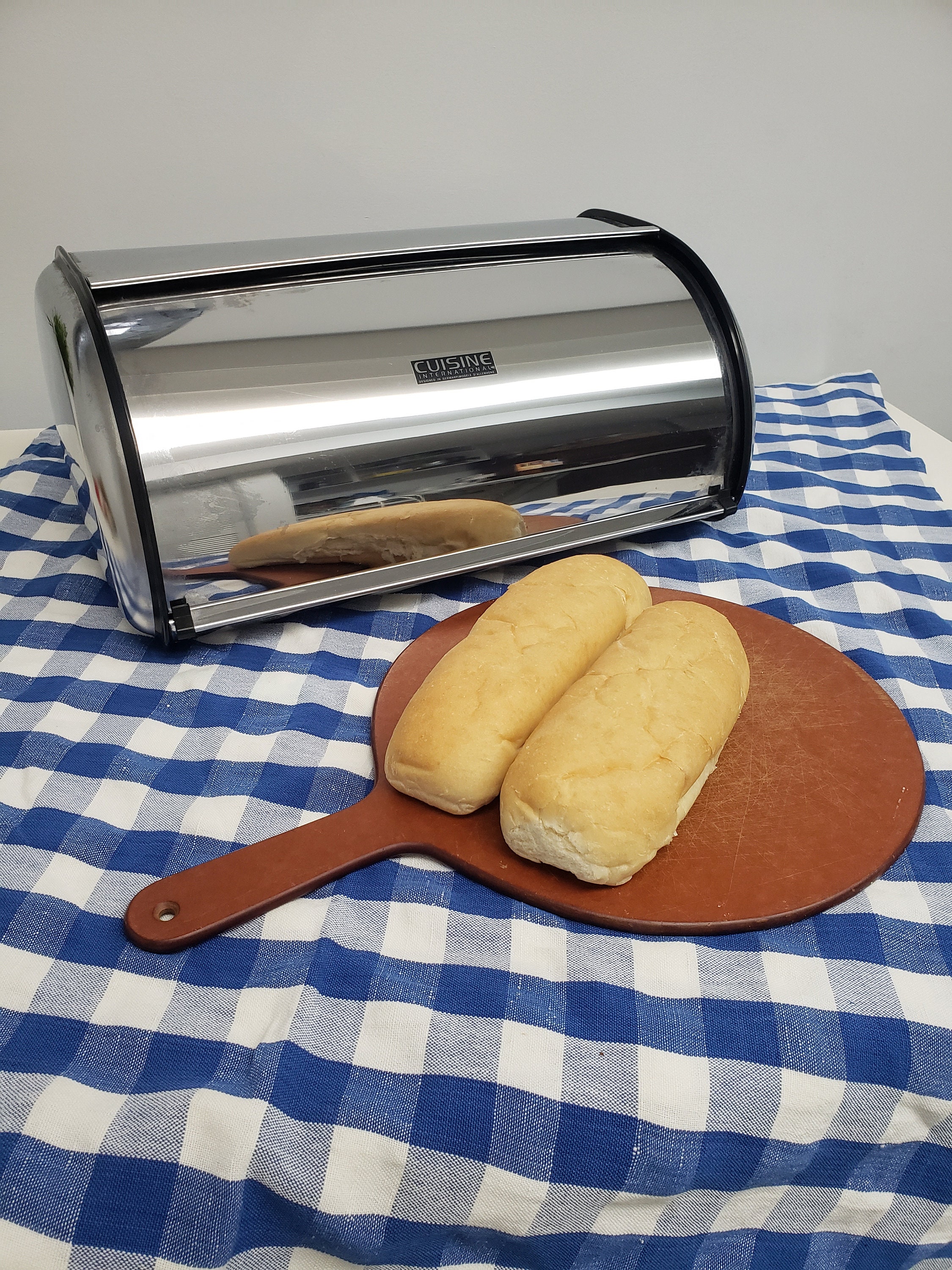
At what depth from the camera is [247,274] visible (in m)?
0.88

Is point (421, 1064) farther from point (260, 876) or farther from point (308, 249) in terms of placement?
point (308, 249)

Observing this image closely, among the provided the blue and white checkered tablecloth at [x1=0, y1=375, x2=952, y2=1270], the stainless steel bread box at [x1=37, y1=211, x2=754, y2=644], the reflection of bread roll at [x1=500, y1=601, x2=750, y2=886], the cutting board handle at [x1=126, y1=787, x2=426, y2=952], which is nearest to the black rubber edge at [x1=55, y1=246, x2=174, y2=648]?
the stainless steel bread box at [x1=37, y1=211, x2=754, y2=644]

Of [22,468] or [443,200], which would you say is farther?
[443,200]

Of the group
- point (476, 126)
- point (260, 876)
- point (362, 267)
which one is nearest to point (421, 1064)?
point (260, 876)

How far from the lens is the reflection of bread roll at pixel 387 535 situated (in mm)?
824

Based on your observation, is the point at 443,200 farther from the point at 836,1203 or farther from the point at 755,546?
the point at 836,1203

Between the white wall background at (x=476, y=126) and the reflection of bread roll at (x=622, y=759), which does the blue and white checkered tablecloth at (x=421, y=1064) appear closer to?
the reflection of bread roll at (x=622, y=759)

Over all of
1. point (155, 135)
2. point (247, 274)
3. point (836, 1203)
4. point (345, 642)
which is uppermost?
point (155, 135)

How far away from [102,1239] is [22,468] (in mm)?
1004

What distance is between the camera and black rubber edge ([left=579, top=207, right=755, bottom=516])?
3.25 feet

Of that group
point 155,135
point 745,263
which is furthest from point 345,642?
point 745,263

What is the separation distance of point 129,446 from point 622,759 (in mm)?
485

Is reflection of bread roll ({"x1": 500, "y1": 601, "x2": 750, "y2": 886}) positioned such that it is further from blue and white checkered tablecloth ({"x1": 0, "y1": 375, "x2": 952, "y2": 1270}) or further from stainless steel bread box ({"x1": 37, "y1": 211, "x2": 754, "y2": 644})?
stainless steel bread box ({"x1": 37, "y1": 211, "x2": 754, "y2": 644})

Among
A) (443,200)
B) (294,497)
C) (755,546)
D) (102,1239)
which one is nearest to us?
(102,1239)
